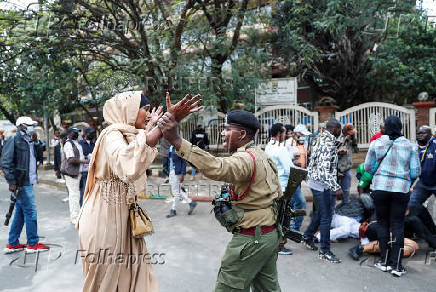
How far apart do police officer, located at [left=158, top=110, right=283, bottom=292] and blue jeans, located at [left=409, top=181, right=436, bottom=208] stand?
337 centimetres

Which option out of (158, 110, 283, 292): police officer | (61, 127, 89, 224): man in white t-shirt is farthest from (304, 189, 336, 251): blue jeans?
(61, 127, 89, 224): man in white t-shirt

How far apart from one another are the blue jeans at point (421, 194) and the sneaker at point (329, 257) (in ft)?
4.87

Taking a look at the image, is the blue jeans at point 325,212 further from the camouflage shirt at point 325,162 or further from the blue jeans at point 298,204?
the blue jeans at point 298,204

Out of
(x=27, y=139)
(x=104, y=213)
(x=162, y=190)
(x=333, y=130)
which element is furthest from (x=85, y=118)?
(x=104, y=213)

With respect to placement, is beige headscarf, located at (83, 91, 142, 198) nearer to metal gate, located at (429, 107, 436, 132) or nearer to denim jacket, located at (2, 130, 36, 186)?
denim jacket, located at (2, 130, 36, 186)

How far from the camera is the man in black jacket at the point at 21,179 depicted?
459cm

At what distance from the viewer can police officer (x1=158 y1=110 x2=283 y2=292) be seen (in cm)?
235

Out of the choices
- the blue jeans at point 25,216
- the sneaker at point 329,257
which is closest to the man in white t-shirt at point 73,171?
the blue jeans at point 25,216

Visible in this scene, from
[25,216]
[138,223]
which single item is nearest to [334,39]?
[25,216]

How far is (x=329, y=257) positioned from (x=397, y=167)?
1445 millimetres

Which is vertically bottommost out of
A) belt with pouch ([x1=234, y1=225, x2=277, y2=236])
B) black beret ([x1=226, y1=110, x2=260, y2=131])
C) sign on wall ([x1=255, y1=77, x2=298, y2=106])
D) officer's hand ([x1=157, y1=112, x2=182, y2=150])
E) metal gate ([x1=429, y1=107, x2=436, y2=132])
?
belt with pouch ([x1=234, y1=225, x2=277, y2=236])

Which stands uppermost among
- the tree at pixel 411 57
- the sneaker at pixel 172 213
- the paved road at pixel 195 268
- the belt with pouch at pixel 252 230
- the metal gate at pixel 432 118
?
the tree at pixel 411 57

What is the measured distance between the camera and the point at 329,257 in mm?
4426

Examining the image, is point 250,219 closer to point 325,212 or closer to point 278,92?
point 325,212
